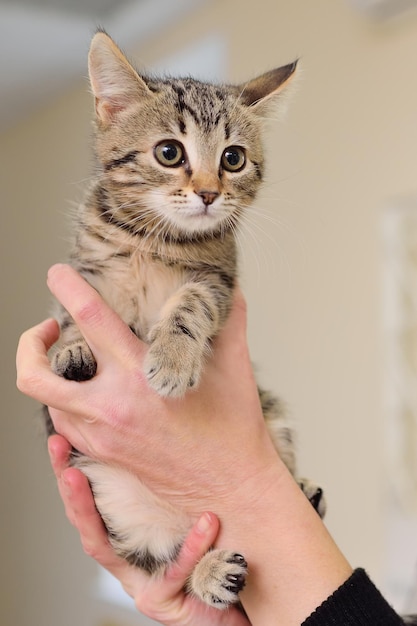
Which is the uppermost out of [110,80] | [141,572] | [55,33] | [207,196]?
[55,33]

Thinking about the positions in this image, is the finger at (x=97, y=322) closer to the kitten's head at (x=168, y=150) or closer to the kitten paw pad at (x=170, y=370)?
the kitten paw pad at (x=170, y=370)

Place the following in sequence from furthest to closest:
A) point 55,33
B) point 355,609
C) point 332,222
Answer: point 55,33 < point 332,222 < point 355,609

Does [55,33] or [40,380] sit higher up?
[55,33]

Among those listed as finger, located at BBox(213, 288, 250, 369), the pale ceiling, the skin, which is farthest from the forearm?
the pale ceiling

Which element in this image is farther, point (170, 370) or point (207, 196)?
point (207, 196)

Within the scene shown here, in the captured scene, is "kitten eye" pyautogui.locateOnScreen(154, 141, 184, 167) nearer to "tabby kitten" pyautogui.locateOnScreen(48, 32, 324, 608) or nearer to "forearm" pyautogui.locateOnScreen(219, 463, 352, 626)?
"tabby kitten" pyautogui.locateOnScreen(48, 32, 324, 608)

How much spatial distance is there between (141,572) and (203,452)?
261 millimetres

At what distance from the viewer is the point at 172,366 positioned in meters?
0.94

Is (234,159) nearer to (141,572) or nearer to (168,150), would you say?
(168,150)

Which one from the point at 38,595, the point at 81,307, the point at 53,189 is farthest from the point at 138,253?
the point at 38,595

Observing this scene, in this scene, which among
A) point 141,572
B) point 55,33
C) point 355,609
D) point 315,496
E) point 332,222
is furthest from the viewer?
point 55,33

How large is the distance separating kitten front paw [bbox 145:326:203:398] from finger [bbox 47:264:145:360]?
1.8 inches

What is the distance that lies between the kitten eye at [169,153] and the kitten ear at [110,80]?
11 cm

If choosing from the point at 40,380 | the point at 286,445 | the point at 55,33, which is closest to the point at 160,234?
the point at 40,380
